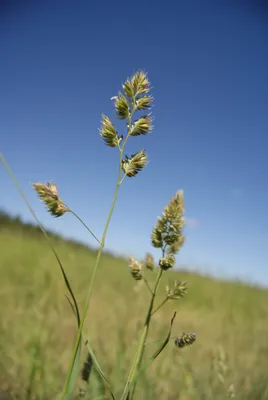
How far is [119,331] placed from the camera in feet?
8.06

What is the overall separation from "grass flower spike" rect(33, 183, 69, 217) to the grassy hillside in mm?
703

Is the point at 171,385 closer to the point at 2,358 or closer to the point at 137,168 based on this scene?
the point at 2,358

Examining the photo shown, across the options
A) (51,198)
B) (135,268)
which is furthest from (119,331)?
(51,198)

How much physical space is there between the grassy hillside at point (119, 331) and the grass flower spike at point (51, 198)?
2.30 ft

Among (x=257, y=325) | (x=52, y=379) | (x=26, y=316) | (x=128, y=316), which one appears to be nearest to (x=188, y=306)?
(x=257, y=325)

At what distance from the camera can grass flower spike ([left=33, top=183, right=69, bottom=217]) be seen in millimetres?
948

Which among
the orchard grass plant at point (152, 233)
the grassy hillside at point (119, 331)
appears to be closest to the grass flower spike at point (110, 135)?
the orchard grass plant at point (152, 233)

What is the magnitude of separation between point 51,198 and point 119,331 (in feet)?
5.67

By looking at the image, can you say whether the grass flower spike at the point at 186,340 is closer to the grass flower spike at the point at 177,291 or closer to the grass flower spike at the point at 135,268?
the grass flower spike at the point at 177,291

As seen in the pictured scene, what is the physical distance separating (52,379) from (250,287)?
7823mm

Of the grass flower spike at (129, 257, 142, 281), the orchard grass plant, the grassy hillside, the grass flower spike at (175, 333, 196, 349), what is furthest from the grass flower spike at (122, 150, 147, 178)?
the grassy hillside

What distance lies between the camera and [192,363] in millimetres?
3498

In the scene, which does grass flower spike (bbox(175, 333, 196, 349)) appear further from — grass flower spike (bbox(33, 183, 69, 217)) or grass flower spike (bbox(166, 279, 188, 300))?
grass flower spike (bbox(33, 183, 69, 217))

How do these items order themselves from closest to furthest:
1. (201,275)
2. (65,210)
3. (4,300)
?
(65,210) → (4,300) → (201,275)
